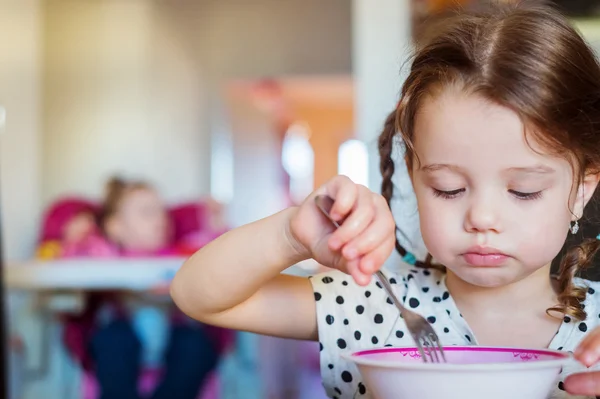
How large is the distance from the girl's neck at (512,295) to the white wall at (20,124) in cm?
201

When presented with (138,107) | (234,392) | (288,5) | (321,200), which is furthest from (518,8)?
(288,5)

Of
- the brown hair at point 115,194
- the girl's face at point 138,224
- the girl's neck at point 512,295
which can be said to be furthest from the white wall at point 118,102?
the girl's neck at point 512,295

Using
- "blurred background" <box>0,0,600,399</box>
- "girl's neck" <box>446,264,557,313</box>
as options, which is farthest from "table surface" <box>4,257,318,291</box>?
"girl's neck" <box>446,264,557,313</box>

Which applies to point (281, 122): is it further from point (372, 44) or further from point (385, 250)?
point (385, 250)

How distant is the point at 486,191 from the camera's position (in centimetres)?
80

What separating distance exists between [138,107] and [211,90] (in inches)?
17.9

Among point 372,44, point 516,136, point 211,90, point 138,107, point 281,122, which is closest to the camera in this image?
point 516,136

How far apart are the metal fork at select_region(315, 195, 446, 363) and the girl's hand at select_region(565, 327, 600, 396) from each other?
12cm

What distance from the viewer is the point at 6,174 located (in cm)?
272

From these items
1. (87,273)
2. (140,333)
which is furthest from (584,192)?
(140,333)

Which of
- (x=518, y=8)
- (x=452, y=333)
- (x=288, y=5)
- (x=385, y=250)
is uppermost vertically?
(x=288, y=5)

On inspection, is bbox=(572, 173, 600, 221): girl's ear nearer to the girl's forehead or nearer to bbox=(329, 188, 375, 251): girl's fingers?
the girl's forehead

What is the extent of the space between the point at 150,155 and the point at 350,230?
11.4 ft

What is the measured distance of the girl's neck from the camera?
37.9 inches
